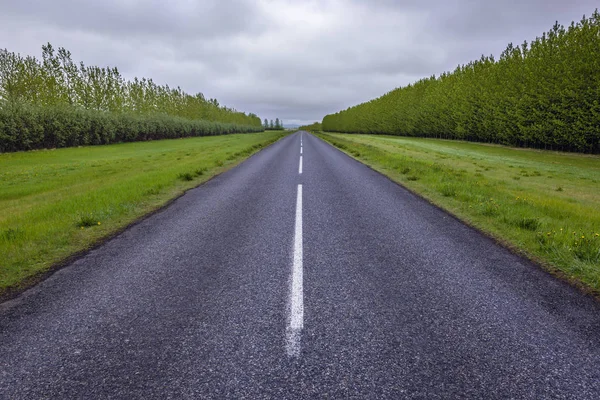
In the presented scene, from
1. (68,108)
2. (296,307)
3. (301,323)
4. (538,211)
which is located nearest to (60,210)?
(296,307)

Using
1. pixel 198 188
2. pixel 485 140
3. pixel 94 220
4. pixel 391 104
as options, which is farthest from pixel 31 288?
pixel 391 104

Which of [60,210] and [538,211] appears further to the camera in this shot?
[60,210]

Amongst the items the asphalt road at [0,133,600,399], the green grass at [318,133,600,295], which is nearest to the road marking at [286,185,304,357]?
the asphalt road at [0,133,600,399]

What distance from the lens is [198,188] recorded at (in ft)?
36.3

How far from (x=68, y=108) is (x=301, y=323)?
35.9m

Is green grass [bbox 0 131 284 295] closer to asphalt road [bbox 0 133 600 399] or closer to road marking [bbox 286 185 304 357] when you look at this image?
asphalt road [bbox 0 133 600 399]

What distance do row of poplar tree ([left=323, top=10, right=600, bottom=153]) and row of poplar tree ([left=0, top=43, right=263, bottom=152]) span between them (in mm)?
41785

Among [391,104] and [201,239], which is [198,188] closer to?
[201,239]

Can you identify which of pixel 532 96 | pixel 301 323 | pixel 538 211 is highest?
pixel 532 96

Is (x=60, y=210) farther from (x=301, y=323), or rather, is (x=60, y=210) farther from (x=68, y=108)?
(x=68, y=108)

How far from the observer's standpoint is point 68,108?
29.7 metres

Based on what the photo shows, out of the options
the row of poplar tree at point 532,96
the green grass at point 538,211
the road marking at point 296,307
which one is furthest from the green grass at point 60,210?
the row of poplar tree at point 532,96

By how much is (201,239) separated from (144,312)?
2.47 meters

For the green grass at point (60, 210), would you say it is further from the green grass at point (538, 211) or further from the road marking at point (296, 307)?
the green grass at point (538, 211)
